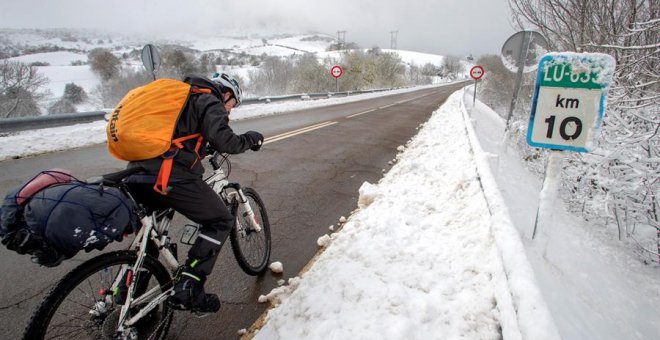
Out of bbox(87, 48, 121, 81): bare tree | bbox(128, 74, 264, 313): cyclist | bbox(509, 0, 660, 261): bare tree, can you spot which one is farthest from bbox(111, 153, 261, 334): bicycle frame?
bbox(87, 48, 121, 81): bare tree

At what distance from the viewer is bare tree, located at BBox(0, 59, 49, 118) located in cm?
2731

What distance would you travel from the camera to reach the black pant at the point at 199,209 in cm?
226

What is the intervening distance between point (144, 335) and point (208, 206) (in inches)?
39.0

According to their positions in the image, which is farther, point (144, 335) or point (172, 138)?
point (144, 335)

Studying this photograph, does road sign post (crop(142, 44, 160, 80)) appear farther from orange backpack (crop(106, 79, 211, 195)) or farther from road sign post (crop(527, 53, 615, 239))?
road sign post (crop(527, 53, 615, 239))

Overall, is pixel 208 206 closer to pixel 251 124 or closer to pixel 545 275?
pixel 545 275

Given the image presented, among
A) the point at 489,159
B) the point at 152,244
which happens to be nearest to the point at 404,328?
the point at 152,244

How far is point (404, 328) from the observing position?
2264mm

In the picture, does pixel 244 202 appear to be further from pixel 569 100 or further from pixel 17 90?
pixel 17 90

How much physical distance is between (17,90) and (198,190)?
125 feet

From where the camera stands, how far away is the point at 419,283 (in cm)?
279

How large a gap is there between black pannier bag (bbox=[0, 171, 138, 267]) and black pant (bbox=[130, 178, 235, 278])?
0.43 metres

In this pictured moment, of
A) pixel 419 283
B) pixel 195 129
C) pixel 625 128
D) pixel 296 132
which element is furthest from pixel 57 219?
pixel 296 132

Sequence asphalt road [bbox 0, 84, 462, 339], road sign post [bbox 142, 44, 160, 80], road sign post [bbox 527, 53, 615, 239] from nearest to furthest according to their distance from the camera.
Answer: road sign post [bbox 527, 53, 615, 239] → asphalt road [bbox 0, 84, 462, 339] → road sign post [bbox 142, 44, 160, 80]
